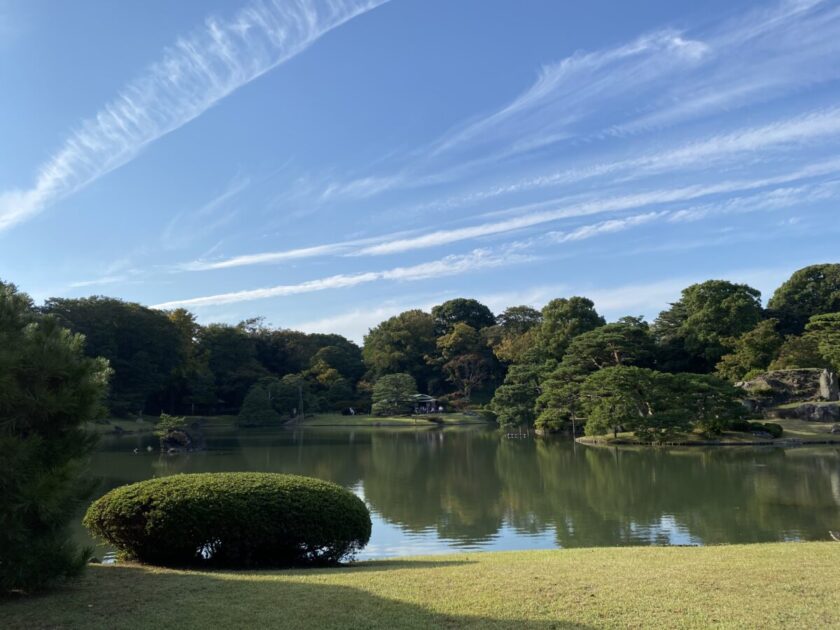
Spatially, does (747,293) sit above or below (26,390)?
above

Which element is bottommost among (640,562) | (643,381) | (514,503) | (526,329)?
(514,503)

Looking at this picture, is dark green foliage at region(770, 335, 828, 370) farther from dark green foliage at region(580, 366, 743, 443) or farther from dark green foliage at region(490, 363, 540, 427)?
dark green foliage at region(490, 363, 540, 427)

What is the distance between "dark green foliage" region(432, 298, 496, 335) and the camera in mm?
58094

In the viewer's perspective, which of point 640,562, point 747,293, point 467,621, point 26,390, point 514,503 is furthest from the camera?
point 747,293

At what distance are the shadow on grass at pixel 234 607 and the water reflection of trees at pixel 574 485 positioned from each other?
5.52 meters

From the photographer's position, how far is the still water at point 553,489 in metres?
9.95

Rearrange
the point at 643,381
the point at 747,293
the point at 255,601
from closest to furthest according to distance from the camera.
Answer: the point at 255,601
the point at 643,381
the point at 747,293

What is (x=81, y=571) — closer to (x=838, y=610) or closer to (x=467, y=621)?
(x=467, y=621)

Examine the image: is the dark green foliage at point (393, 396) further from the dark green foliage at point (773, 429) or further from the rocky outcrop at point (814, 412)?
the dark green foliage at point (773, 429)

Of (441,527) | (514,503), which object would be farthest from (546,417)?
(441,527)

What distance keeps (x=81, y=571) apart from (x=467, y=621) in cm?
299

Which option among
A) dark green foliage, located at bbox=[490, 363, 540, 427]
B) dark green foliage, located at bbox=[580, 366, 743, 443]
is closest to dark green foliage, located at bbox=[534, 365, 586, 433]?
dark green foliage, located at bbox=[490, 363, 540, 427]

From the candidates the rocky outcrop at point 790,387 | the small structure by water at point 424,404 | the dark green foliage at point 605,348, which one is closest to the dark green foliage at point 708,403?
the rocky outcrop at point 790,387

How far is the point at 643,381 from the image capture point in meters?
24.9
